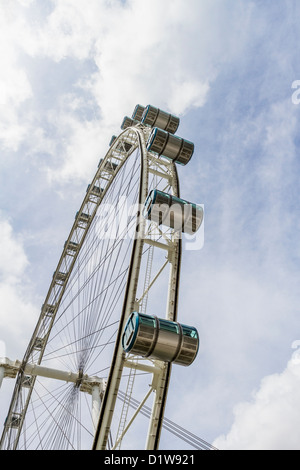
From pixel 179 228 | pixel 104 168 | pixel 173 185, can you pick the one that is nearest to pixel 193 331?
pixel 179 228

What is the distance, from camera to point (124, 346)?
15000 mm

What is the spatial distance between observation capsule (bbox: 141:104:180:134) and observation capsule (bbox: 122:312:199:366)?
51.3 feet

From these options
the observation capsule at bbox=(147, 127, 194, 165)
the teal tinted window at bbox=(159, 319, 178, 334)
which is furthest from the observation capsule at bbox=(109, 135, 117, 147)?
the teal tinted window at bbox=(159, 319, 178, 334)

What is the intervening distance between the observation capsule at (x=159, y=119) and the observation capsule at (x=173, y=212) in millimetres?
8458

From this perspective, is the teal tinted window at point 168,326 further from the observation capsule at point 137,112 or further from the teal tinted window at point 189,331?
the observation capsule at point 137,112

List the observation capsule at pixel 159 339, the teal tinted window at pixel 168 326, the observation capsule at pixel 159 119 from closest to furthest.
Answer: the observation capsule at pixel 159 339 → the teal tinted window at pixel 168 326 → the observation capsule at pixel 159 119

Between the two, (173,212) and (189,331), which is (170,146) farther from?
(189,331)

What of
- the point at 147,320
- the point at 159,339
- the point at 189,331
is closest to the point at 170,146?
the point at 189,331

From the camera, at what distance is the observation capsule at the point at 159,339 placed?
14.6 m

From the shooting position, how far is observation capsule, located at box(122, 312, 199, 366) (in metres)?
14.6

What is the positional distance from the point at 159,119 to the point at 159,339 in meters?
16.7

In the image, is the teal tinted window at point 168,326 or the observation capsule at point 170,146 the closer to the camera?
the teal tinted window at point 168,326

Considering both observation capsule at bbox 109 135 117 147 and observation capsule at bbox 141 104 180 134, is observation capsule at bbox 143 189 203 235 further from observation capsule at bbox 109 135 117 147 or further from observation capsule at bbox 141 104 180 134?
observation capsule at bbox 109 135 117 147

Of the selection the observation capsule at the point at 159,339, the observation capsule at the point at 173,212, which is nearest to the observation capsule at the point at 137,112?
the observation capsule at the point at 173,212
